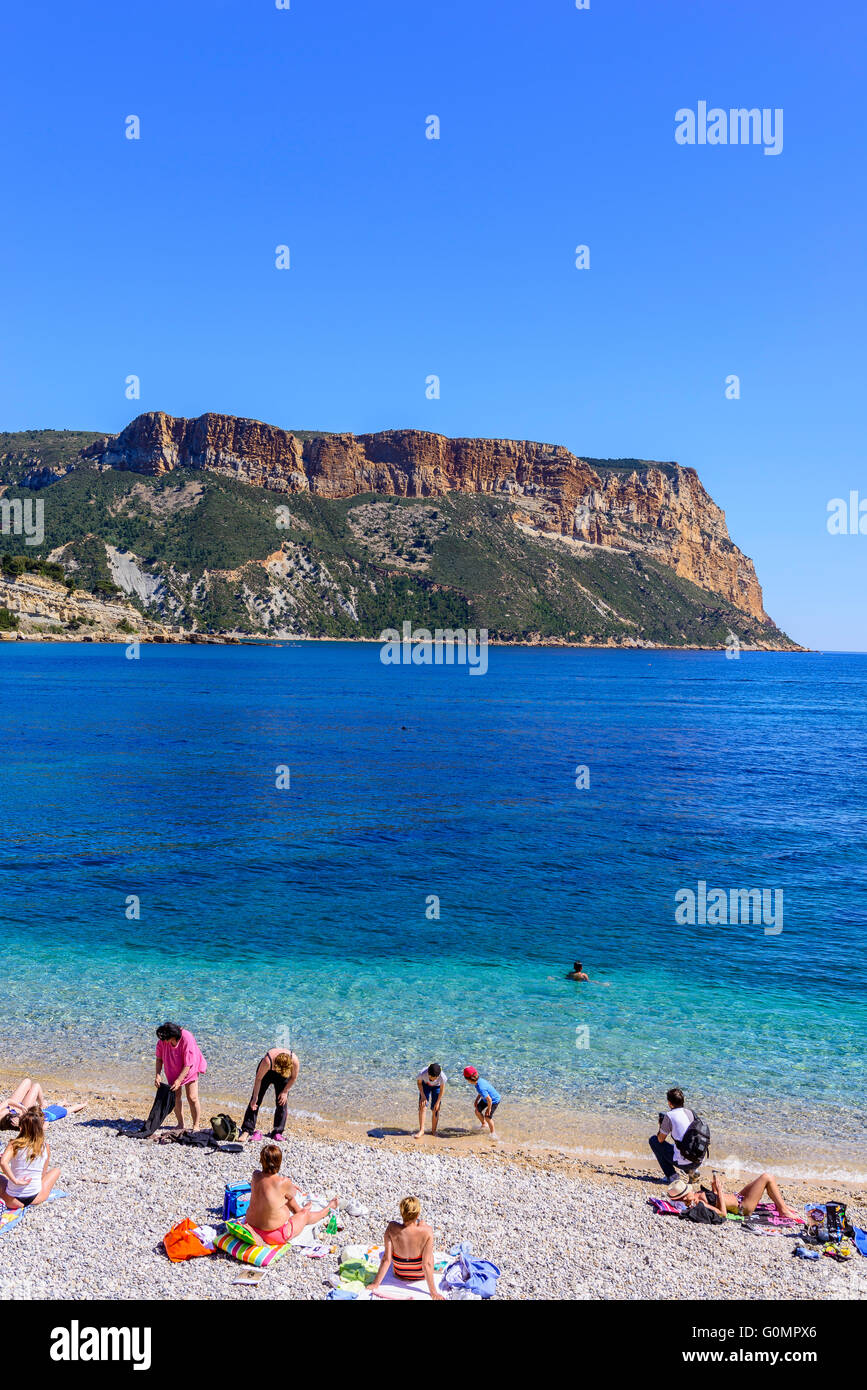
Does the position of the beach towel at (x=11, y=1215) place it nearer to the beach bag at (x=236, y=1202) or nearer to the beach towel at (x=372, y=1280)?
the beach bag at (x=236, y=1202)

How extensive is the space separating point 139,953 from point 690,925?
16474 mm

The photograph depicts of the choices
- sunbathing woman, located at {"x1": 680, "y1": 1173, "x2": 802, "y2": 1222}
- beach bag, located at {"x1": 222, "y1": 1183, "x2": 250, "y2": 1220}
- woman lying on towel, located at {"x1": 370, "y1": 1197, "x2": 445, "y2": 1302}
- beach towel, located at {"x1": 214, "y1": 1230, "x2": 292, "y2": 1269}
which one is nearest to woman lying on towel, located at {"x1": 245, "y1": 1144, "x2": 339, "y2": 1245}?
beach towel, located at {"x1": 214, "y1": 1230, "x2": 292, "y2": 1269}

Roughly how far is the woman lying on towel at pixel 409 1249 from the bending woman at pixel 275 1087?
459cm

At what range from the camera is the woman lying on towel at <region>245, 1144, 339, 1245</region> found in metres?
10.3

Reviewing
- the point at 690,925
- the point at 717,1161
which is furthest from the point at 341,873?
the point at 717,1161

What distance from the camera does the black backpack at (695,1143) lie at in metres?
13.2

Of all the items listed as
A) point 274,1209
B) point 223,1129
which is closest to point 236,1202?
point 274,1209

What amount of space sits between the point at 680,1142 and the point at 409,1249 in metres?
5.54

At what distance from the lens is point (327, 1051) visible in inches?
719

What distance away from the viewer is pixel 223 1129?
532 inches

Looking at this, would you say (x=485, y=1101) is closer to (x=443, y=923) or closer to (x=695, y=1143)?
(x=695, y=1143)

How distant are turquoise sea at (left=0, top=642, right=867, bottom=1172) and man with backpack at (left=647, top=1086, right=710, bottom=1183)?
6.24 feet

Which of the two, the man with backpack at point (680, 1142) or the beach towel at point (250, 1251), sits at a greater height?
Answer: the beach towel at point (250, 1251)

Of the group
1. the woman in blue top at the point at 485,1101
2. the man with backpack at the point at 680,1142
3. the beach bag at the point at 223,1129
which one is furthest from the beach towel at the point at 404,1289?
the woman in blue top at the point at 485,1101
